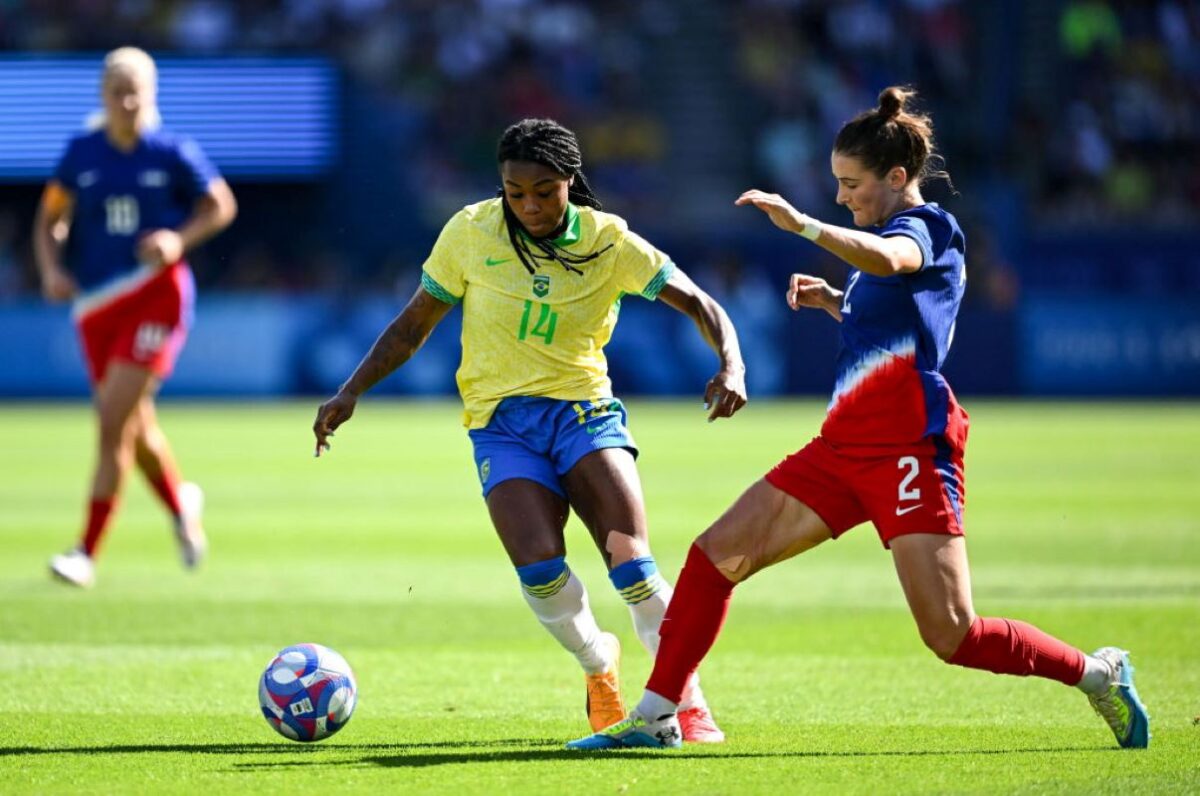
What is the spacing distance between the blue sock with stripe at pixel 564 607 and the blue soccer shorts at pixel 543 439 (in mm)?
319

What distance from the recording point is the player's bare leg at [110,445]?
11352mm

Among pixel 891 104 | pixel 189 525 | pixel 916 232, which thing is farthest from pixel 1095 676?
pixel 189 525

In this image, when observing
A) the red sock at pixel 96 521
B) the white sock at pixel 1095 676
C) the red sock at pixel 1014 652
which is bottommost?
the red sock at pixel 96 521

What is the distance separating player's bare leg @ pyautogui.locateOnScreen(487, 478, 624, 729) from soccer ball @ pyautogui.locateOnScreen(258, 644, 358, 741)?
75 centimetres

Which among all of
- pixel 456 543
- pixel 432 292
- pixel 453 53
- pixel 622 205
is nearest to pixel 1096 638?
pixel 432 292

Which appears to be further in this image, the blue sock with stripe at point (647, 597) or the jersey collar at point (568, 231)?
the jersey collar at point (568, 231)

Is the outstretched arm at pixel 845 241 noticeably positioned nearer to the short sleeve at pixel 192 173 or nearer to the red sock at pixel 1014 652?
the red sock at pixel 1014 652

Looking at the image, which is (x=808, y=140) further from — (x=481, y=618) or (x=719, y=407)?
(x=719, y=407)

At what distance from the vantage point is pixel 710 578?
21.5 feet

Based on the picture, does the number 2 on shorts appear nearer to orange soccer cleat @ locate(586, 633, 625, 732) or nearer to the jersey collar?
orange soccer cleat @ locate(586, 633, 625, 732)

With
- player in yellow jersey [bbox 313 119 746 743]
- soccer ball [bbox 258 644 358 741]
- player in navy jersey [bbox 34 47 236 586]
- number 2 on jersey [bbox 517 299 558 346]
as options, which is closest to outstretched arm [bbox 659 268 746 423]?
player in yellow jersey [bbox 313 119 746 743]

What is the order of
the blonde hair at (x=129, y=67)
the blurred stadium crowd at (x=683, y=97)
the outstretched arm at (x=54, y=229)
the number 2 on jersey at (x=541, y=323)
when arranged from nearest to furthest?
the number 2 on jersey at (x=541, y=323), the blonde hair at (x=129, y=67), the outstretched arm at (x=54, y=229), the blurred stadium crowd at (x=683, y=97)

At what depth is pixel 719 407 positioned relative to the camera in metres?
6.54

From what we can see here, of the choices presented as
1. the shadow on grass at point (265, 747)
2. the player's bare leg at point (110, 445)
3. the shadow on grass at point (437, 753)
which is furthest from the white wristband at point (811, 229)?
the player's bare leg at point (110, 445)
